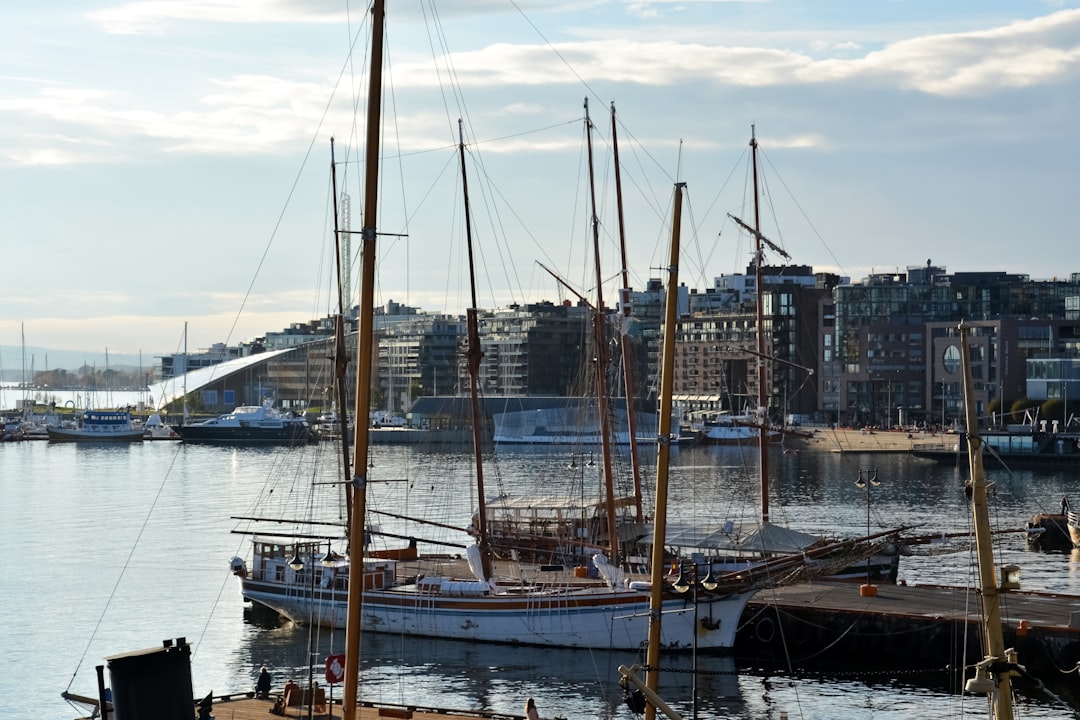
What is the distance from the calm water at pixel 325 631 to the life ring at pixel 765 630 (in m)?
2.62

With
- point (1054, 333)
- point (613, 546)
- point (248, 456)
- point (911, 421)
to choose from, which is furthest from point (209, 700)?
point (911, 421)

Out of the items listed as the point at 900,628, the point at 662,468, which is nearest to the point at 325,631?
the point at 900,628

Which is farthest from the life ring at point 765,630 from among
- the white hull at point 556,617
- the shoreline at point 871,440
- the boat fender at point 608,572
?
the shoreline at point 871,440

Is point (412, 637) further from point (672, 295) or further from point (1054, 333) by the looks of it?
point (1054, 333)

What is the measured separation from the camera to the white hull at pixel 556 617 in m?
47.6

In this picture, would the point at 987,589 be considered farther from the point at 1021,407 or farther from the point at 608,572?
the point at 1021,407

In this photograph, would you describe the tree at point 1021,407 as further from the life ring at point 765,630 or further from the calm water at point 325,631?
the life ring at point 765,630

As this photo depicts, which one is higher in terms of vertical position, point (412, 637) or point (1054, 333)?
point (1054, 333)

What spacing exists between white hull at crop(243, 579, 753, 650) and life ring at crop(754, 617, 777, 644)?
2.74 ft

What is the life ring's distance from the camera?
48781 mm

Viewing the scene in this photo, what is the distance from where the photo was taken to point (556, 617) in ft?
159

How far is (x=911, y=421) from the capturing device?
646ft

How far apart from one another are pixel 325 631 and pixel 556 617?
957cm

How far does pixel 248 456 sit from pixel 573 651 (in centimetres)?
12990
